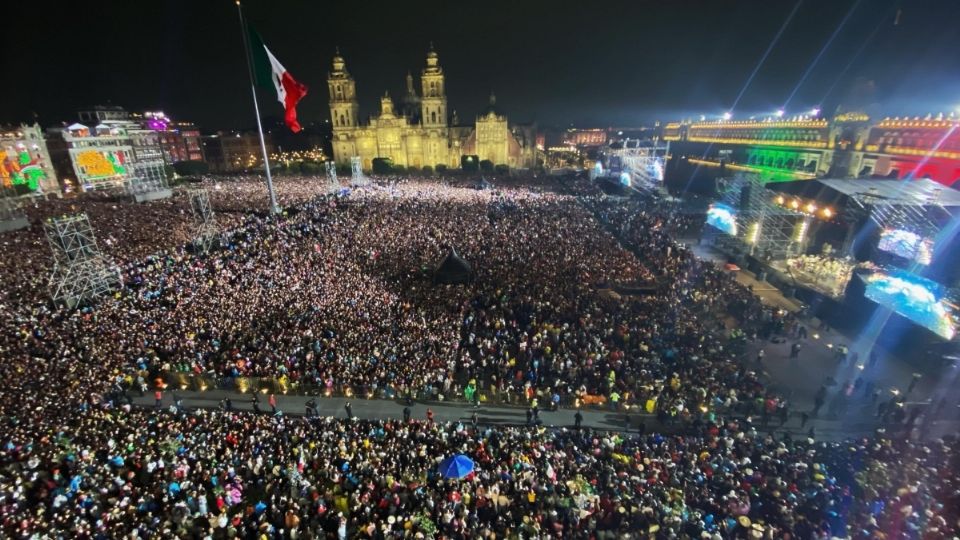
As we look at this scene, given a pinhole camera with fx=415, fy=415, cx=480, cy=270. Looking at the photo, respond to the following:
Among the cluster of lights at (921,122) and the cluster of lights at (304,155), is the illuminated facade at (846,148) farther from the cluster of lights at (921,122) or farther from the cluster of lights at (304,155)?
the cluster of lights at (304,155)

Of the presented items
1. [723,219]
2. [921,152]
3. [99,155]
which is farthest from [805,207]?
[99,155]

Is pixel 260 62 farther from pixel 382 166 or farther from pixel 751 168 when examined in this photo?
pixel 751 168

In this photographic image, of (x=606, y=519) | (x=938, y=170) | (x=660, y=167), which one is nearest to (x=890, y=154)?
(x=938, y=170)

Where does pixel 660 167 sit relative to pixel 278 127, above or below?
below

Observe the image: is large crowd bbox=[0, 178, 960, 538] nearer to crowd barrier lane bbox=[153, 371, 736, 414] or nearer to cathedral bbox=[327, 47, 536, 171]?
crowd barrier lane bbox=[153, 371, 736, 414]

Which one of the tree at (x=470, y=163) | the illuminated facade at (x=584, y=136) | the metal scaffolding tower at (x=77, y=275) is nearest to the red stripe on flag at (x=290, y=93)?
the metal scaffolding tower at (x=77, y=275)

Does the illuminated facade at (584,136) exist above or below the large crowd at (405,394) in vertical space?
above

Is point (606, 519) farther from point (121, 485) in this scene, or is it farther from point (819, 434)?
point (121, 485)
